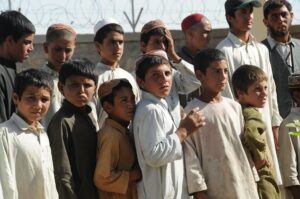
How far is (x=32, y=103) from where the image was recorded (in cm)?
484

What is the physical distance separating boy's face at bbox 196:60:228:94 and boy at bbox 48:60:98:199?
2.63ft

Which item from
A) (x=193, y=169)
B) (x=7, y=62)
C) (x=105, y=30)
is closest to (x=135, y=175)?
(x=193, y=169)

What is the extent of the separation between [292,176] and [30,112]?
2271mm

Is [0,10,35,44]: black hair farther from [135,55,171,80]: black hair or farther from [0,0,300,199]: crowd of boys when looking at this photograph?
[135,55,171,80]: black hair

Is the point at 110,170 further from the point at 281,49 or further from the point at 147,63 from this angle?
the point at 281,49

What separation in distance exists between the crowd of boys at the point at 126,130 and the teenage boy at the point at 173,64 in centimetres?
1

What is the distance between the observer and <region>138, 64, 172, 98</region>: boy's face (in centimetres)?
525

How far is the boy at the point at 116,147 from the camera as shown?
505cm

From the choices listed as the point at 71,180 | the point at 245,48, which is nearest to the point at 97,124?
the point at 71,180

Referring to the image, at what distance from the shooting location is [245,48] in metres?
6.64

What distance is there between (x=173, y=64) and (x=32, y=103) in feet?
4.99

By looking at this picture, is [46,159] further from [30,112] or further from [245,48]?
[245,48]

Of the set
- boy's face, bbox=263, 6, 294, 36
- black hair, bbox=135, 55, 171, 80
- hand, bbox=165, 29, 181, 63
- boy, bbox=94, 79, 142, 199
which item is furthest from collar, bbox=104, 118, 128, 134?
boy's face, bbox=263, 6, 294, 36

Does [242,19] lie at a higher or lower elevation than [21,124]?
higher
